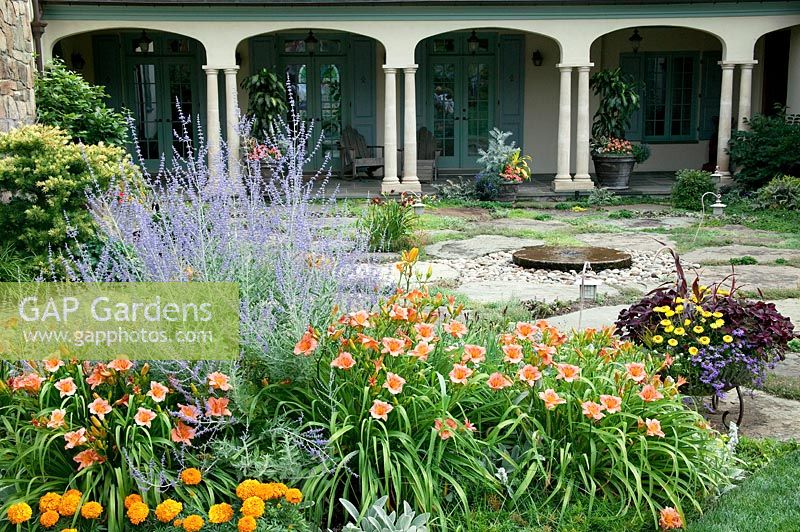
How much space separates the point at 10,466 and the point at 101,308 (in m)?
0.74

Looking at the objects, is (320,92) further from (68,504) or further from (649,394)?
(68,504)

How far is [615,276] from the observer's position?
7.74 meters

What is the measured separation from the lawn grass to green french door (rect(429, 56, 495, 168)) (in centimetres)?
1276

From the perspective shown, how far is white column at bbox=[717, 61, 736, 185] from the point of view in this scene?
1352 cm

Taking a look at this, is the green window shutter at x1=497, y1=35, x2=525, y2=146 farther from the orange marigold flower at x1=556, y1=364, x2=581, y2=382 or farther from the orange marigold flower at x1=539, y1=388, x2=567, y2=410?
the orange marigold flower at x1=539, y1=388, x2=567, y2=410

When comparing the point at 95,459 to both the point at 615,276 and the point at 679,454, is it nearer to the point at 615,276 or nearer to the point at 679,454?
the point at 679,454

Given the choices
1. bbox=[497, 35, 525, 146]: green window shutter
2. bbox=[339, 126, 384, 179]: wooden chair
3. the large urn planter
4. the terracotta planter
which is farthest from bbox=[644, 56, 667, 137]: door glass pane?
bbox=[339, 126, 384, 179]: wooden chair

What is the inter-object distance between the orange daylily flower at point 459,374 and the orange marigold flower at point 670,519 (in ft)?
2.66

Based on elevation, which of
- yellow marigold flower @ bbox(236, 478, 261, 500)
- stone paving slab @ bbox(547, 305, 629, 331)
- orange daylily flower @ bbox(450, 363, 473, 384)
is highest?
orange daylily flower @ bbox(450, 363, 473, 384)

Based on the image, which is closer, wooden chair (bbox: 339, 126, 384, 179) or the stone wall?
the stone wall

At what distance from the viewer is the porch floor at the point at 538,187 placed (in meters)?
13.5

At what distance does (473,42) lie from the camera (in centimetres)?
1550

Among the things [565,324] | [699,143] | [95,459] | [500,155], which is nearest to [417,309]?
[95,459]

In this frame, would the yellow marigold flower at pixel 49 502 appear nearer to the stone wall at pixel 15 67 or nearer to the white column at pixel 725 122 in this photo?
the stone wall at pixel 15 67
